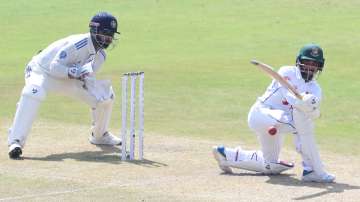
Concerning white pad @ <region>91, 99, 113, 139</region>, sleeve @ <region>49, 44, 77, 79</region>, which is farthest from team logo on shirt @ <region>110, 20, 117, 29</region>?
white pad @ <region>91, 99, 113, 139</region>

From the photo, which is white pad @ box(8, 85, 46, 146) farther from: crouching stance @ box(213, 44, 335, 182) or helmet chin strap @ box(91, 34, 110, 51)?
crouching stance @ box(213, 44, 335, 182)

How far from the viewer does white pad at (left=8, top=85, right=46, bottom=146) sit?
10.3m

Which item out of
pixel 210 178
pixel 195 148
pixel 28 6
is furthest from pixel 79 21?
pixel 210 178

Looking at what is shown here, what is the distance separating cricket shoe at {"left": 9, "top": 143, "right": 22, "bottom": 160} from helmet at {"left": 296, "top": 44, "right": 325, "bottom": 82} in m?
3.25

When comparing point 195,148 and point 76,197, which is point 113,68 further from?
point 76,197

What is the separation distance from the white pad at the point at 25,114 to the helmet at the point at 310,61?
312 centimetres

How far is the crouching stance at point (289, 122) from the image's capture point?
911 cm

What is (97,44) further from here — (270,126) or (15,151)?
(270,126)

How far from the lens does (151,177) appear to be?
30.3 ft

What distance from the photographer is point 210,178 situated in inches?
366

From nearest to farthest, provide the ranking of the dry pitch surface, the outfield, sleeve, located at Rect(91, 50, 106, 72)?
the dry pitch surface, the outfield, sleeve, located at Rect(91, 50, 106, 72)

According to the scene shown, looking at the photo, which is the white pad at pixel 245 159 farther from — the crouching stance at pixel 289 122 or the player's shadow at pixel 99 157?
the player's shadow at pixel 99 157

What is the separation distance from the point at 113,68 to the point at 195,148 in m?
7.84

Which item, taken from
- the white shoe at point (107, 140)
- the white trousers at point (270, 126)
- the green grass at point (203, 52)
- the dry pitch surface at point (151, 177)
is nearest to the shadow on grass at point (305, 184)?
the dry pitch surface at point (151, 177)
